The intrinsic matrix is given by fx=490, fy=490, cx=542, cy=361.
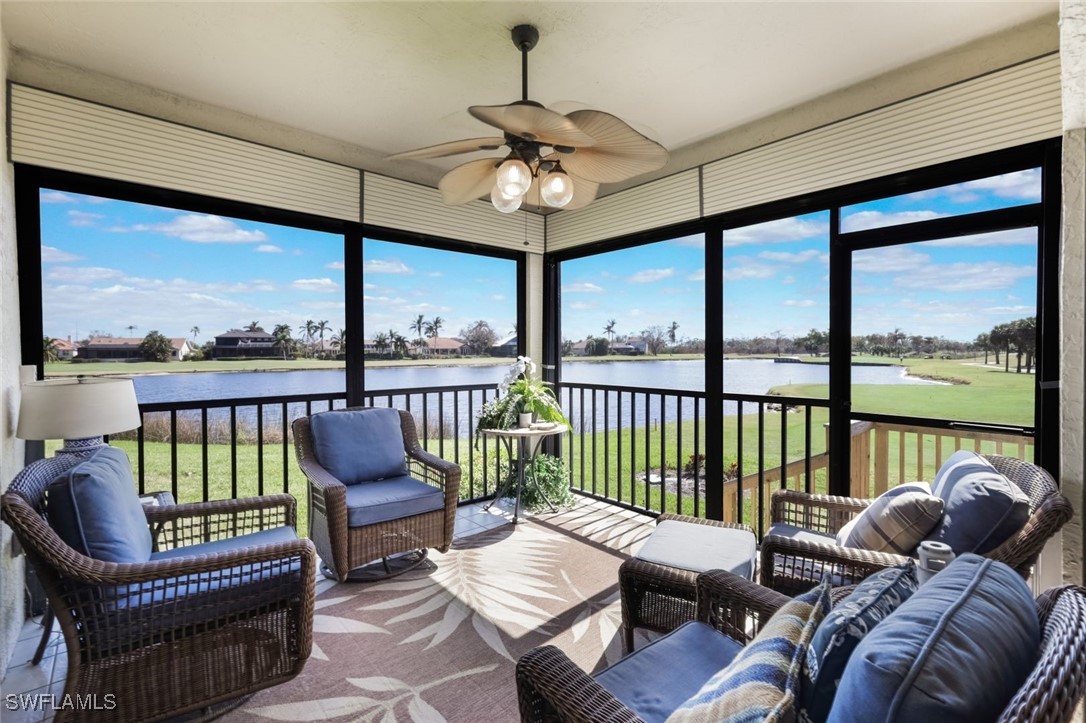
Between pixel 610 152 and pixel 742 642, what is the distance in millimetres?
1868

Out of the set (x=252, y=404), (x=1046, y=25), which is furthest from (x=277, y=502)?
(x=1046, y=25)

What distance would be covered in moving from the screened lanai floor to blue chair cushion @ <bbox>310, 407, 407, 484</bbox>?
629 millimetres

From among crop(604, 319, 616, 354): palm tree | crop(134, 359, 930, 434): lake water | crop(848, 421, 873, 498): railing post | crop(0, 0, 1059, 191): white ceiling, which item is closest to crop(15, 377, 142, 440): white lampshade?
crop(134, 359, 930, 434): lake water

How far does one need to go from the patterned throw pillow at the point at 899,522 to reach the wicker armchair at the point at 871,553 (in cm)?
6

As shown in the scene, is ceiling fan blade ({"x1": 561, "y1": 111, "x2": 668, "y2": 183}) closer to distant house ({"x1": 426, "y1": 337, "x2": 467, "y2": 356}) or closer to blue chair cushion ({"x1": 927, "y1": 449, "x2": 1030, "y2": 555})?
blue chair cushion ({"x1": 927, "y1": 449, "x2": 1030, "y2": 555})

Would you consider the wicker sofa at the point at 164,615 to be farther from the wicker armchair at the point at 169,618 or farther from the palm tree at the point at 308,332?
the palm tree at the point at 308,332

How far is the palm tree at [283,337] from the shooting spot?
3361 mm

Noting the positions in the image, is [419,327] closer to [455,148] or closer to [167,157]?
[167,157]

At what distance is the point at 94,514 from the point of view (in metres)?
1.64

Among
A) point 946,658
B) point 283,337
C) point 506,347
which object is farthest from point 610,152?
point 506,347

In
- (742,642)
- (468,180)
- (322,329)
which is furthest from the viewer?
(322,329)

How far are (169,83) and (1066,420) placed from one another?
4493mm

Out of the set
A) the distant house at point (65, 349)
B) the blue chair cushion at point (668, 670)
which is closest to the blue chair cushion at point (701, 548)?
the blue chair cushion at point (668, 670)

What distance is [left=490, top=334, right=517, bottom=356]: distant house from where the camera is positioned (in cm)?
459
